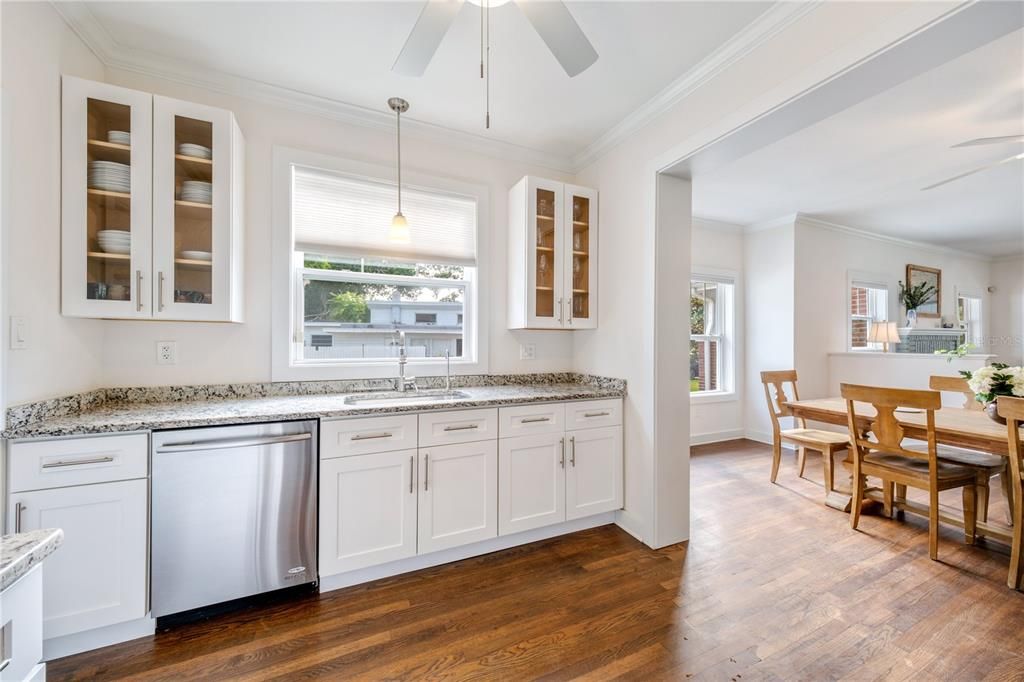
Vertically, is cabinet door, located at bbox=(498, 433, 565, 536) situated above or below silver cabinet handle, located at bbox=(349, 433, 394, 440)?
below

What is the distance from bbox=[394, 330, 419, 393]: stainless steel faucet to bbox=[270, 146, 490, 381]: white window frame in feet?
0.21

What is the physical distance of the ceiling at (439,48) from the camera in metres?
1.90

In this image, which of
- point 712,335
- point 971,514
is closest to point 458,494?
point 971,514

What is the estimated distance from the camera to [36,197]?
69.1 inches

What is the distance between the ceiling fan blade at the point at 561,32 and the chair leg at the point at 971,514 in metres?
3.36

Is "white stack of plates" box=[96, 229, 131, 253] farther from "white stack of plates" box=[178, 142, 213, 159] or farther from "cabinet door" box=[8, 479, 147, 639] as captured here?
"cabinet door" box=[8, 479, 147, 639]

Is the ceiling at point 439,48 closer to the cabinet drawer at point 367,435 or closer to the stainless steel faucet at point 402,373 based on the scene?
the stainless steel faucet at point 402,373

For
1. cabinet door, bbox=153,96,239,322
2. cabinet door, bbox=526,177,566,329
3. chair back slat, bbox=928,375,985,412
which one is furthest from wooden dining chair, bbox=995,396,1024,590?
cabinet door, bbox=153,96,239,322

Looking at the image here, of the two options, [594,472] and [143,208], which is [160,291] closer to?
[143,208]

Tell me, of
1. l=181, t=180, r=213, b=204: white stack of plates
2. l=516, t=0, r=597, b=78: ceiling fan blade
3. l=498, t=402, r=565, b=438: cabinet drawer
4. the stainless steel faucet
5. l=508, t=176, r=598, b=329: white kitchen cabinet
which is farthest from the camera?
l=508, t=176, r=598, b=329: white kitchen cabinet

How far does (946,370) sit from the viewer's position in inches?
172

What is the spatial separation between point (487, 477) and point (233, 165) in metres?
2.18

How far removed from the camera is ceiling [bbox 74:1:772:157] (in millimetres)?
1904

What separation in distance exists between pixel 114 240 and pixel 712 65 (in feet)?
10.1
